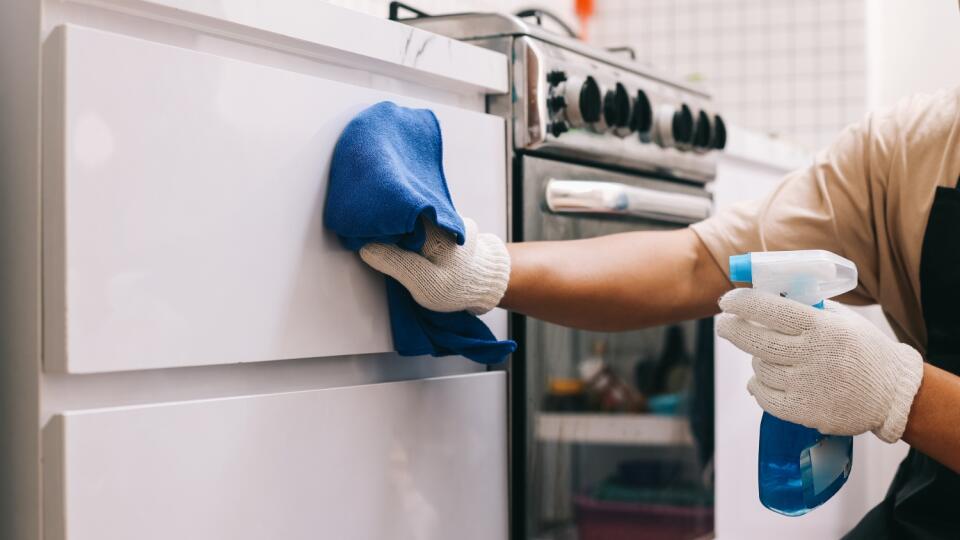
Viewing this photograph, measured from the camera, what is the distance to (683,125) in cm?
136

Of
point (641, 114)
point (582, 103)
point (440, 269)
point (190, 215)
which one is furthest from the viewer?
point (641, 114)

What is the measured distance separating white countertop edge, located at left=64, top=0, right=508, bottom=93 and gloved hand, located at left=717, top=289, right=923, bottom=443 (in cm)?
33

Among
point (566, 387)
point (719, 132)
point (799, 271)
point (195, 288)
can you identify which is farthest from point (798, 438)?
point (719, 132)

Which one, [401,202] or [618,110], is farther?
[618,110]

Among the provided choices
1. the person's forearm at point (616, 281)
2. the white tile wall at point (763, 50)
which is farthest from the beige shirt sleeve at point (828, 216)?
the white tile wall at point (763, 50)

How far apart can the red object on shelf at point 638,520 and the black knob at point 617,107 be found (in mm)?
440

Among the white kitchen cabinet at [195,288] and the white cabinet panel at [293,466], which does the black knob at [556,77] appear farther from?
the white cabinet panel at [293,466]

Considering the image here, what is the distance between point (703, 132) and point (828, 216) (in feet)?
1.24

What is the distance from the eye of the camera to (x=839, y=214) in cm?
108

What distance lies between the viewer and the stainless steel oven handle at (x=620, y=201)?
1.11m

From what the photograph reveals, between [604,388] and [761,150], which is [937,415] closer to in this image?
[604,388]

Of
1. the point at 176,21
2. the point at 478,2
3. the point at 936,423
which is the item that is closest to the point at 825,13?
the point at 478,2

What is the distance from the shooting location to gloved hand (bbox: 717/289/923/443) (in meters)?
0.81

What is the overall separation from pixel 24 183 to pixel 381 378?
34 cm
